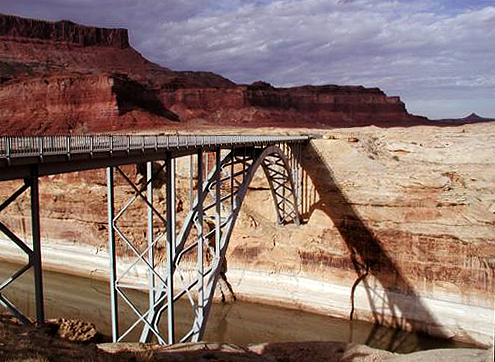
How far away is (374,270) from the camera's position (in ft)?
74.2

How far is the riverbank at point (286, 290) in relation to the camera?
1972cm

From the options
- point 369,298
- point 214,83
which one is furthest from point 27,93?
point 214,83

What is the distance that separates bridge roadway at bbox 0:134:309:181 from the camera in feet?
22.7

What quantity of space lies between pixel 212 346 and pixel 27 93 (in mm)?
50495

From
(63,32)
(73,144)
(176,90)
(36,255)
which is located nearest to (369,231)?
(73,144)

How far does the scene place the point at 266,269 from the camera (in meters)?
24.2

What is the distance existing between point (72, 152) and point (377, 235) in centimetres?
1830

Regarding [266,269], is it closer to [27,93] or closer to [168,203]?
[168,203]

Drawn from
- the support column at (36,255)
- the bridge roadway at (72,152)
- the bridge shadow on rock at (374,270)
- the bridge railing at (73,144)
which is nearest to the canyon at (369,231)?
the bridge shadow on rock at (374,270)

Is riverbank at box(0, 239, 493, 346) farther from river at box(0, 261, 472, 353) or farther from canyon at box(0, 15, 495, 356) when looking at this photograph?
river at box(0, 261, 472, 353)

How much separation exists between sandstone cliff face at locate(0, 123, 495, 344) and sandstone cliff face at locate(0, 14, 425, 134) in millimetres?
32769

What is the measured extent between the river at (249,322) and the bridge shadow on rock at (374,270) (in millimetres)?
Answer: 679

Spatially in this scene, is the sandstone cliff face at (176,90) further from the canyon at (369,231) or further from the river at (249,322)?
the river at (249,322)

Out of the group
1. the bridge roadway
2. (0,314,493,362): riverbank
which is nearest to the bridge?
the bridge roadway
